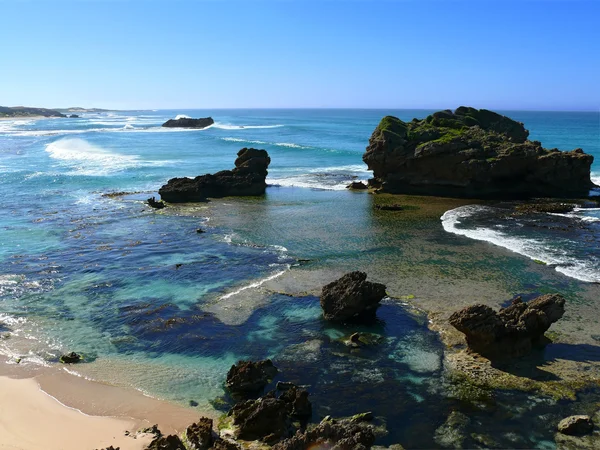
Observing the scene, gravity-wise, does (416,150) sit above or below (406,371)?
above

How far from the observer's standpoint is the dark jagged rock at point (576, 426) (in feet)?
40.1

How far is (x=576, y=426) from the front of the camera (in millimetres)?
12258

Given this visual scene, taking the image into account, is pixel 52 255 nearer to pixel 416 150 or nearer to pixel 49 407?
pixel 49 407

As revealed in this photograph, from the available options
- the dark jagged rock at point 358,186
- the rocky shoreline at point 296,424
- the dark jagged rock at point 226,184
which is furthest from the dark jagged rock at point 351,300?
the dark jagged rock at point 358,186

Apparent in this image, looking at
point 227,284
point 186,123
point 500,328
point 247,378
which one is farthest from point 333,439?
point 186,123

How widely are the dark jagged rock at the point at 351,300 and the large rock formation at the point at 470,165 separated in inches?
975

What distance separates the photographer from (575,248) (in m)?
26.8

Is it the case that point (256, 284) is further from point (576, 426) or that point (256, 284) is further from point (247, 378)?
point (576, 426)

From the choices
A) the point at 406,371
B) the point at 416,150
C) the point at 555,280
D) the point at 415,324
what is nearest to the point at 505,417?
the point at 406,371

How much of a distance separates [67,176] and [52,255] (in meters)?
30.9

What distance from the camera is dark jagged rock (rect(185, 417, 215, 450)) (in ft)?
38.3

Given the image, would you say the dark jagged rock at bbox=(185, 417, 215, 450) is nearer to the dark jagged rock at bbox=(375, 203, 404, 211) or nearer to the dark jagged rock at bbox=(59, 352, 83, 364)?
the dark jagged rock at bbox=(59, 352, 83, 364)

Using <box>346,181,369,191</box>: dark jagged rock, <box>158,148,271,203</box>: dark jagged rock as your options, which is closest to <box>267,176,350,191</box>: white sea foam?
<box>346,181,369,191</box>: dark jagged rock

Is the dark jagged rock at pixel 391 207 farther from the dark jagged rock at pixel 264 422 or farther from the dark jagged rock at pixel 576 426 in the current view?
the dark jagged rock at pixel 264 422
